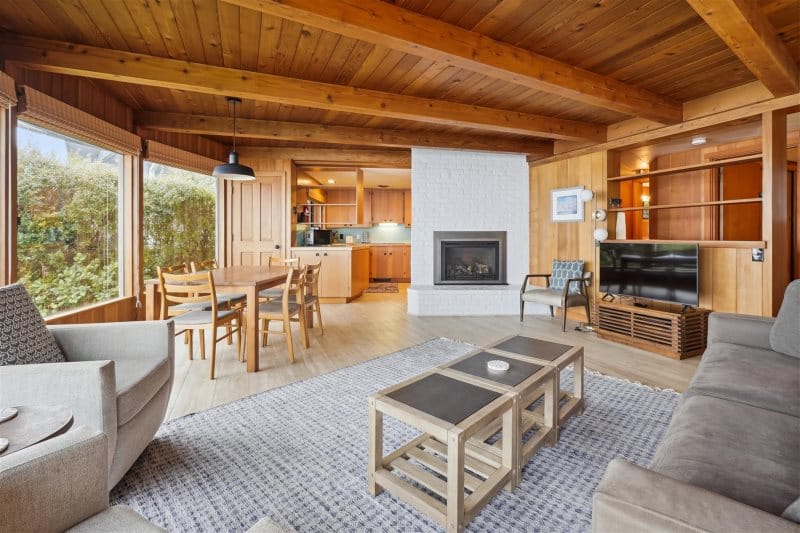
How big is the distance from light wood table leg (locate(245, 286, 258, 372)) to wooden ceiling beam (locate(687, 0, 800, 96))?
10.7ft

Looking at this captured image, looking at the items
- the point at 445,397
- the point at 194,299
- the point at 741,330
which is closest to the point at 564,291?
the point at 741,330

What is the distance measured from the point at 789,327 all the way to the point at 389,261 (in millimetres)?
7487

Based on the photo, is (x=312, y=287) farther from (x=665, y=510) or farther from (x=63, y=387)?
(x=665, y=510)

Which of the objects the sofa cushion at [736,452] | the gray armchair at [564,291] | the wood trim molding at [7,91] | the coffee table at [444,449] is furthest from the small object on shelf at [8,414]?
the gray armchair at [564,291]

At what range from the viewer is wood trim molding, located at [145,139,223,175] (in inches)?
170

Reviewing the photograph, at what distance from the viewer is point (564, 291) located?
14.1 feet

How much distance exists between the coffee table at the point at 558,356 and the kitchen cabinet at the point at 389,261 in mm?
6758

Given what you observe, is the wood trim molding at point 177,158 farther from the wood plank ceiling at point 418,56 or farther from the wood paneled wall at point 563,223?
the wood paneled wall at point 563,223

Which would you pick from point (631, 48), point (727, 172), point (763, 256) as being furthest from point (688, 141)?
point (631, 48)

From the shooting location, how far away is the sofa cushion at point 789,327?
1.90 metres

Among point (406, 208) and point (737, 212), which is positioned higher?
point (406, 208)

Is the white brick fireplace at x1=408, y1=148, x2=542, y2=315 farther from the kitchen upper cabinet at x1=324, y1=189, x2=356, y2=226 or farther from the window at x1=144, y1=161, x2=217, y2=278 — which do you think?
the kitchen upper cabinet at x1=324, y1=189, x2=356, y2=226

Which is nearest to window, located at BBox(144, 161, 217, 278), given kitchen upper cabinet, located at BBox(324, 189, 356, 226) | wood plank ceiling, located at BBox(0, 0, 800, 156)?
wood plank ceiling, located at BBox(0, 0, 800, 156)

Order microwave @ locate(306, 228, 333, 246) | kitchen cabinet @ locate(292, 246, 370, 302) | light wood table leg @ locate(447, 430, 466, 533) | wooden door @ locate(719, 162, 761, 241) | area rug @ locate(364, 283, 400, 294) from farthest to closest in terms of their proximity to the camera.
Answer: area rug @ locate(364, 283, 400, 294) → microwave @ locate(306, 228, 333, 246) → kitchen cabinet @ locate(292, 246, 370, 302) → wooden door @ locate(719, 162, 761, 241) → light wood table leg @ locate(447, 430, 466, 533)
